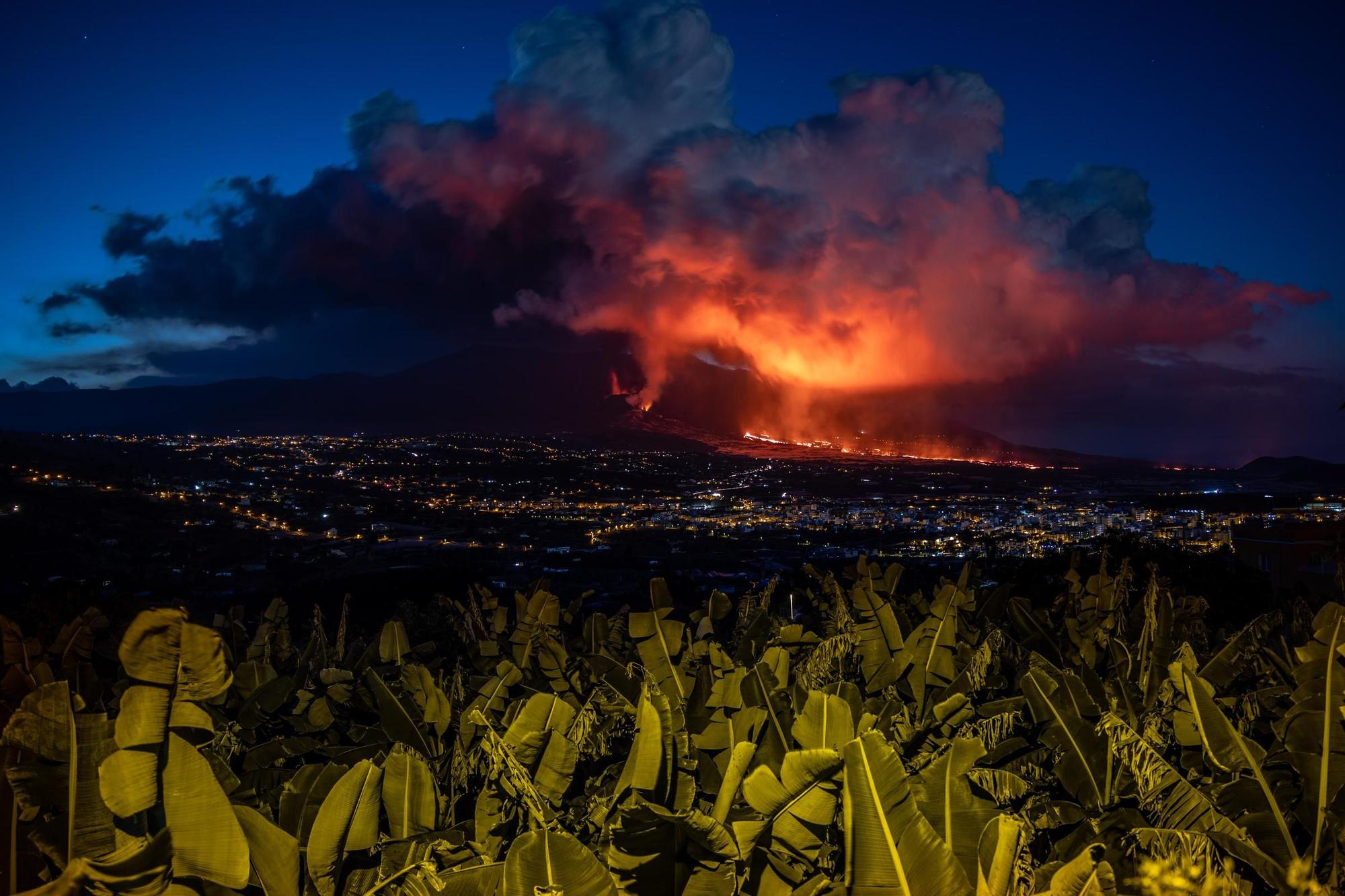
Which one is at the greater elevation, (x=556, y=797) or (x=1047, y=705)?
(x=1047, y=705)

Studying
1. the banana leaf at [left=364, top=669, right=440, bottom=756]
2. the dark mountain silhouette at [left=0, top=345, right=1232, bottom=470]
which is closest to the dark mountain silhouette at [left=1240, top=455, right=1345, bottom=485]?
the dark mountain silhouette at [left=0, top=345, right=1232, bottom=470]

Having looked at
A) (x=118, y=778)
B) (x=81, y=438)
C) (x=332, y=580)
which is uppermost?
(x=81, y=438)

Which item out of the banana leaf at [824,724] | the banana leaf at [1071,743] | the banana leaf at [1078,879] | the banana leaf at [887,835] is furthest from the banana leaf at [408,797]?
the banana leaf at [1071,743]

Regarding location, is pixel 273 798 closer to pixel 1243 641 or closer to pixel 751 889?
pixel 751 889

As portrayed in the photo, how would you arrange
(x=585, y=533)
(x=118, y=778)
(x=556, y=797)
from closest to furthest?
(x=118, y=778)
(x=556, y=797)
(x=585, y=533)

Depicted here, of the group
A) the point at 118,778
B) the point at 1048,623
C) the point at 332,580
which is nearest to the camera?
the point at 118,778

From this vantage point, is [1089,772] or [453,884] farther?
[1089,772]

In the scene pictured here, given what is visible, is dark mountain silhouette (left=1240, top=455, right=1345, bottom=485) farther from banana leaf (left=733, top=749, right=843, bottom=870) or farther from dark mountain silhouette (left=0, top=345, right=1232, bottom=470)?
banana leaf (left=733, top=749, right=843, bottom=870)

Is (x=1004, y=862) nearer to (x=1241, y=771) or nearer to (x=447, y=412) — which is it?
(x=1241, y=771)

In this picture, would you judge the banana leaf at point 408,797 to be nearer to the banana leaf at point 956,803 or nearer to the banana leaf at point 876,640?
the banana leaf at point 956,803

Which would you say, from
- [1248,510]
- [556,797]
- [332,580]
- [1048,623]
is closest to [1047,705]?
[556,797]

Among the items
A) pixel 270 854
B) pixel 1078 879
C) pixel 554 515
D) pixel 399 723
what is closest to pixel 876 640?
pixel 399 723
